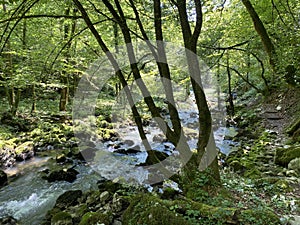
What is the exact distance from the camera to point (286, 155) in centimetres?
471

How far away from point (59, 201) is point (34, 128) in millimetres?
5659

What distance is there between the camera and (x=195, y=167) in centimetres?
306

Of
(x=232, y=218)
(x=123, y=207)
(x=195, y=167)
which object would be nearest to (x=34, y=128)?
(x=123, y=207)

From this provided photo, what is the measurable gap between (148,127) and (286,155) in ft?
24.4

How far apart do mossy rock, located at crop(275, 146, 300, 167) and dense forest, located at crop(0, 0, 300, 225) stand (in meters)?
0.04

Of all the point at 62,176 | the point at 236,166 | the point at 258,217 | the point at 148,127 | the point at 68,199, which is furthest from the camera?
the point at 148,127

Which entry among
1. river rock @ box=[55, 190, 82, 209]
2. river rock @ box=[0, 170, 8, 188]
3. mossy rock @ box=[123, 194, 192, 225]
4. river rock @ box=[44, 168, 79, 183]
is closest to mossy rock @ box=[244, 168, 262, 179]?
mossy rock @ box=[123, 194, 192, 225]

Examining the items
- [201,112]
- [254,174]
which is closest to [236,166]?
[254,174]

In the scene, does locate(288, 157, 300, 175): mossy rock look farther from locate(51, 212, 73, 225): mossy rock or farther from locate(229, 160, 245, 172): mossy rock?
locate(51, 212, 73, 225): mossy rock

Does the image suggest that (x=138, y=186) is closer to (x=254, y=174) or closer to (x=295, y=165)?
(x=254, y=174)

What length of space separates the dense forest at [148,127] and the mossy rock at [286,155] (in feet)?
0.12

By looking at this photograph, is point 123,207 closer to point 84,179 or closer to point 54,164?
point 84,179

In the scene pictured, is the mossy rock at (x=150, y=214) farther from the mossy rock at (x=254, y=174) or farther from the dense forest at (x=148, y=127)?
the mossy rock at (x=254, y=174)

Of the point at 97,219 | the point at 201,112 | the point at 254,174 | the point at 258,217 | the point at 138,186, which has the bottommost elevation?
the point at 138,186
